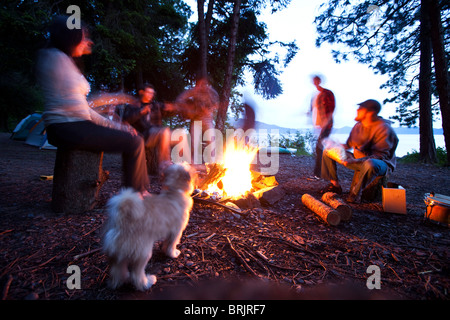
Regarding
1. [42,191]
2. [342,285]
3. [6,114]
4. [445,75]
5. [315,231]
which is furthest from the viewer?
[6,114]

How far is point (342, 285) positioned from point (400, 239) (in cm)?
162

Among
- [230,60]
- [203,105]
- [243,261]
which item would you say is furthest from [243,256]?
[230,60]

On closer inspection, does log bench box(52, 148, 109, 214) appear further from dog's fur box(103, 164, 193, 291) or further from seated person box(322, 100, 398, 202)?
seated person box(322, 100, 398, 202)

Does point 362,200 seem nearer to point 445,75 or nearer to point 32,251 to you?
point 32,251

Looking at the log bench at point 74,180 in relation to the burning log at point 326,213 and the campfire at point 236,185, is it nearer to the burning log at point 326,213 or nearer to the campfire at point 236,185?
the campfire at point 236,185

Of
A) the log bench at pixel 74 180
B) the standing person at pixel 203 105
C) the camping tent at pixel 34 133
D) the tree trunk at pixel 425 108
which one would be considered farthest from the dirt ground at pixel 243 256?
the tree trunk at pixel 425 108

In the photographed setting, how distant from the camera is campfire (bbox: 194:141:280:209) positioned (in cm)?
391

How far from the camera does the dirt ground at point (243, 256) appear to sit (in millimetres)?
1774

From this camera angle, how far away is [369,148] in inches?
180

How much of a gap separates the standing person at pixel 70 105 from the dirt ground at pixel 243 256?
3.37 ft

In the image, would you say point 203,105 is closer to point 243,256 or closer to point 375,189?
point 375,189

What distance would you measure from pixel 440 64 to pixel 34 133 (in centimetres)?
2159

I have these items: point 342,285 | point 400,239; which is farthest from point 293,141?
point 342,285

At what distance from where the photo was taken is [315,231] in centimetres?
301
